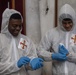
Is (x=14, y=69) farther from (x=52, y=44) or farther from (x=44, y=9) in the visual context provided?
(x=44, y=9)

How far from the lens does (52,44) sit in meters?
1.80

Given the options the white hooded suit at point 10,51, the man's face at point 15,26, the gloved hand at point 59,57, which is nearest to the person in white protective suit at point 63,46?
the gloved hand at point 59,57

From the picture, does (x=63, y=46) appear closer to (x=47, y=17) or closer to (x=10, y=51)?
(x=10, y=51)

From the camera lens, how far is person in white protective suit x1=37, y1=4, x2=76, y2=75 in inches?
67.0

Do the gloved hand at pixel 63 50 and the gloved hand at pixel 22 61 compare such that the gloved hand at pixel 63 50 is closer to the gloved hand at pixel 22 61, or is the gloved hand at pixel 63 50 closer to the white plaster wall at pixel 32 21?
the gloved hand at pixel 22 61

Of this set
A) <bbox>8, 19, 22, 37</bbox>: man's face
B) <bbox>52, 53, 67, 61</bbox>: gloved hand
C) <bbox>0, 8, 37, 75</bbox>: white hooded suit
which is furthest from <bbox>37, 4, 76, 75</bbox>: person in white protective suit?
<bbox>8, 19, 22, 37</bbox>: man's face

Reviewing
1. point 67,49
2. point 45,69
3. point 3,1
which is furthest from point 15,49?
point 3,1

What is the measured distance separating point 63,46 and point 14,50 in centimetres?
42

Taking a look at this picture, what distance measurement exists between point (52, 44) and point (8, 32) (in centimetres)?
42

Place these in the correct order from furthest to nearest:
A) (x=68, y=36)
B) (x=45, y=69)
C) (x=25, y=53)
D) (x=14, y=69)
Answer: (x=45, y=69)
(x=68, y=36)
(x=25, y=53)
(x=14, y=69)

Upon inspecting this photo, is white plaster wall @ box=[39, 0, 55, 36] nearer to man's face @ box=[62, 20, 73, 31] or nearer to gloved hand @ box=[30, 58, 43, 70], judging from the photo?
man's face @ box=[62, 20, 73, 31]

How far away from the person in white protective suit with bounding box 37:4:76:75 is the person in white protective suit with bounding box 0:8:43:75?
0.16 metres

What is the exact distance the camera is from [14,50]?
158 cm

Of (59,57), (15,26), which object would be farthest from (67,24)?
(15,26)
